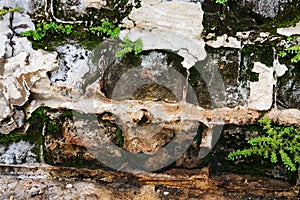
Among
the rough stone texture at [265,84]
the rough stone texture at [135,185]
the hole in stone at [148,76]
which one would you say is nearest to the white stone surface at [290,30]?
the rough stone texture at [265,84]

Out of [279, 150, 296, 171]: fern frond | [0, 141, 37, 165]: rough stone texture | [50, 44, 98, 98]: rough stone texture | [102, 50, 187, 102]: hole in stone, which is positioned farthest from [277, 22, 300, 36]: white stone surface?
[0, 141, 37, 165]: rough stone texture

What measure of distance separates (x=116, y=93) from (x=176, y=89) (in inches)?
25.2

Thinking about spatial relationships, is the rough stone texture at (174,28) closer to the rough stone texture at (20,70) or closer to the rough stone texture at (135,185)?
the rough stone texture at (20,70)

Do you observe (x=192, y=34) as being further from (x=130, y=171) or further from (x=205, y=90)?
(x=130, y=171)

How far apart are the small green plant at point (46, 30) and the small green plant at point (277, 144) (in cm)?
224

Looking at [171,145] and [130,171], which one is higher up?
[171,145]

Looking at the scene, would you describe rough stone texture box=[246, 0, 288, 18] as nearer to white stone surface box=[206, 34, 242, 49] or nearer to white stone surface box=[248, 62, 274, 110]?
white stone surface box=[206, 34, 242, 49]

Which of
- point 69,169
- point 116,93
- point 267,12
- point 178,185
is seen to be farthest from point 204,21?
point 69,169

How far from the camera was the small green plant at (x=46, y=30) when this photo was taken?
14.0ft

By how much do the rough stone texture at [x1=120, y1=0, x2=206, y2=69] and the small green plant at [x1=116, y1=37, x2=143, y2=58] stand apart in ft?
0.18

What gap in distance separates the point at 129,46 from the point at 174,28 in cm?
50

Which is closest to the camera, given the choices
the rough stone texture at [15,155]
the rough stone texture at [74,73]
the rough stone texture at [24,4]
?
the rough stone texture at [74,73]

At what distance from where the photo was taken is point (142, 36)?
4.15 metres

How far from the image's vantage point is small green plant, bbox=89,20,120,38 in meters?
4.18
